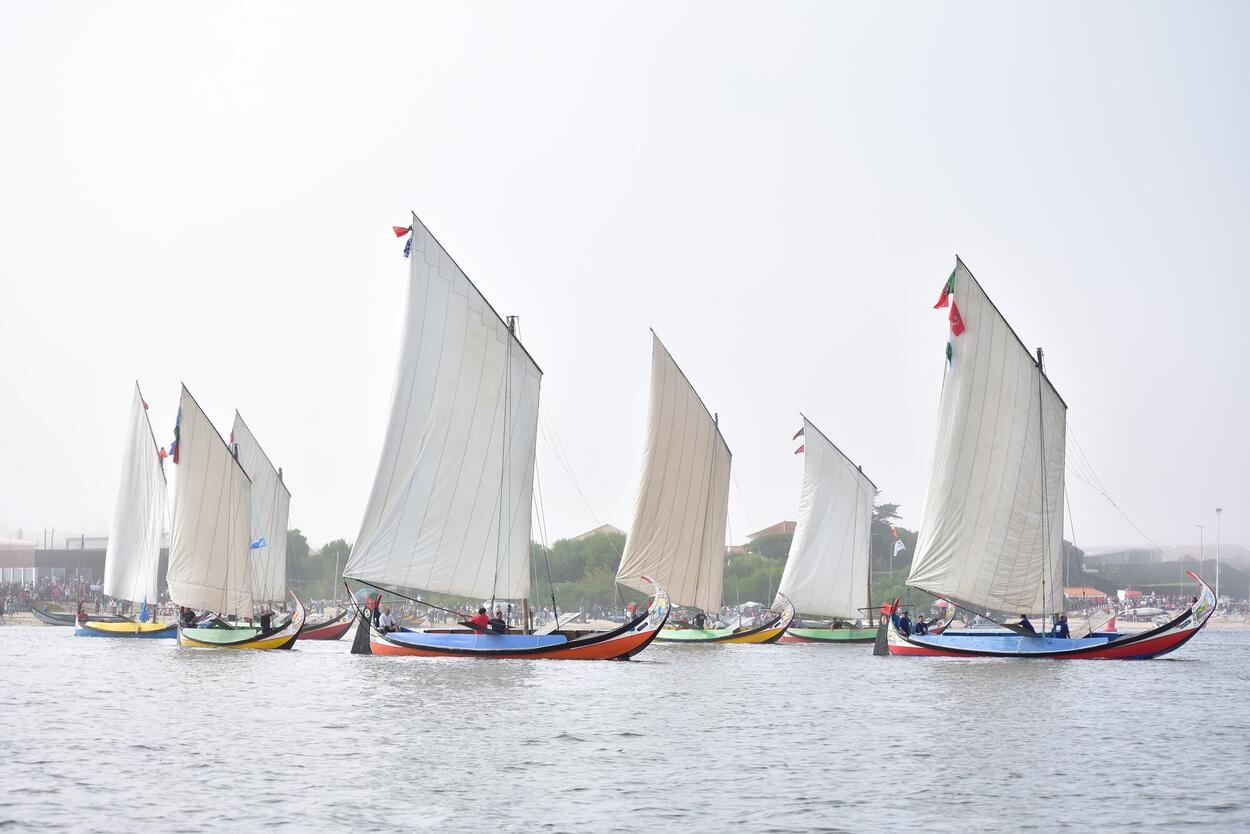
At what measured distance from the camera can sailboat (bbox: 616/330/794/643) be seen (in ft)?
235

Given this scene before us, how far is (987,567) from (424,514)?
22097 millimetres

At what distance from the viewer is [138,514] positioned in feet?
283

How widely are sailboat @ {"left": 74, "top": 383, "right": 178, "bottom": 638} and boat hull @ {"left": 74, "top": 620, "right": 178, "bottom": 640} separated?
0.06m

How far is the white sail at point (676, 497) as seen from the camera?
235 ft

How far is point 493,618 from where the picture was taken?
55406 mm

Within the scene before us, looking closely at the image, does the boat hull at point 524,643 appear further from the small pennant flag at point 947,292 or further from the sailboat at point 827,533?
the sailboat at point 827,533

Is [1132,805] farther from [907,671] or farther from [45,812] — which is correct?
[907,671]

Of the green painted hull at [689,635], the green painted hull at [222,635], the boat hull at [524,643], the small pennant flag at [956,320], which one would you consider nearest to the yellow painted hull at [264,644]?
the green painted hull at [222,635]

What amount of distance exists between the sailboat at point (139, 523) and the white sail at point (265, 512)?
5532mm

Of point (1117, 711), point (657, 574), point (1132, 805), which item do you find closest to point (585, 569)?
point (657, 574)

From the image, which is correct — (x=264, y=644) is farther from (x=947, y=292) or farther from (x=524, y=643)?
(x=947, y=292)

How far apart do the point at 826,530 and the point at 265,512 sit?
35.4m

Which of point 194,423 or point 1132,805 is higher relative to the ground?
point 194,423

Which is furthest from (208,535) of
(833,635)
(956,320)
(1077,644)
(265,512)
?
(833,635)
